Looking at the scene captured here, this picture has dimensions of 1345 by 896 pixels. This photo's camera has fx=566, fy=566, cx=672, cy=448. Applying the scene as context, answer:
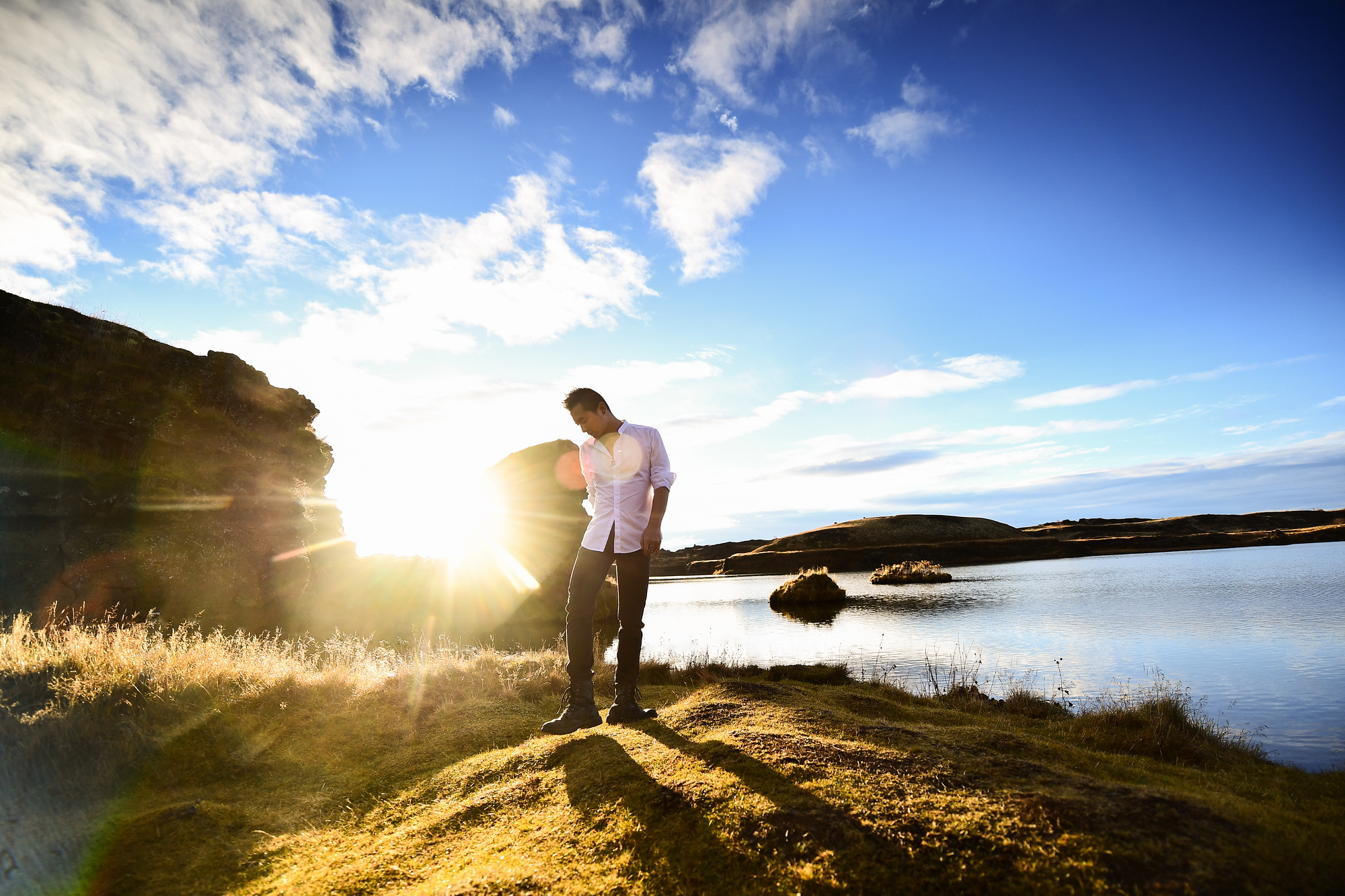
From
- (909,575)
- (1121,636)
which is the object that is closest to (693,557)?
(909,575)

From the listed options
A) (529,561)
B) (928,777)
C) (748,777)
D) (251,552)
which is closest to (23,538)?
(251,552)

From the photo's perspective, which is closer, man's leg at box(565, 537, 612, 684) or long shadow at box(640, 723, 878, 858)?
long shadow at box(640, 723, 878, 858)

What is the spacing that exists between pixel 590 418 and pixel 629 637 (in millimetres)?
2193

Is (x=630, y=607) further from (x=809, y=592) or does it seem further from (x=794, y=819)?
(x=809, y=592)

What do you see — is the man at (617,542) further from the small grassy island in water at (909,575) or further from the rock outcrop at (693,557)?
the rock outcrop at (693,557)

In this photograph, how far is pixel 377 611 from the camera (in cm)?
2472

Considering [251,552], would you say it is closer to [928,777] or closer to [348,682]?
[348,682]

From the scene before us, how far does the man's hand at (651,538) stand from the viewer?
545 centimetres

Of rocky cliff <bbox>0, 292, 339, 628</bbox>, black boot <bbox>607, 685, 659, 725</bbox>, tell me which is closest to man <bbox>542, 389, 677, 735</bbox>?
black boot <bbox>607, 685, 659, 725</bbox>

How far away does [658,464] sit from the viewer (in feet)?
18.7

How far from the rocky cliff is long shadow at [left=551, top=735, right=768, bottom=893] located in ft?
46.7

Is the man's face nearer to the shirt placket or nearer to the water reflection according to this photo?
the shirt placket

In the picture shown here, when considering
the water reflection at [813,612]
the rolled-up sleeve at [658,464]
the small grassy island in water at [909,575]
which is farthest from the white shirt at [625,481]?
the small grassy island in water at [909,575]

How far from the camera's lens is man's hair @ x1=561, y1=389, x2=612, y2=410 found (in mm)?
5621
